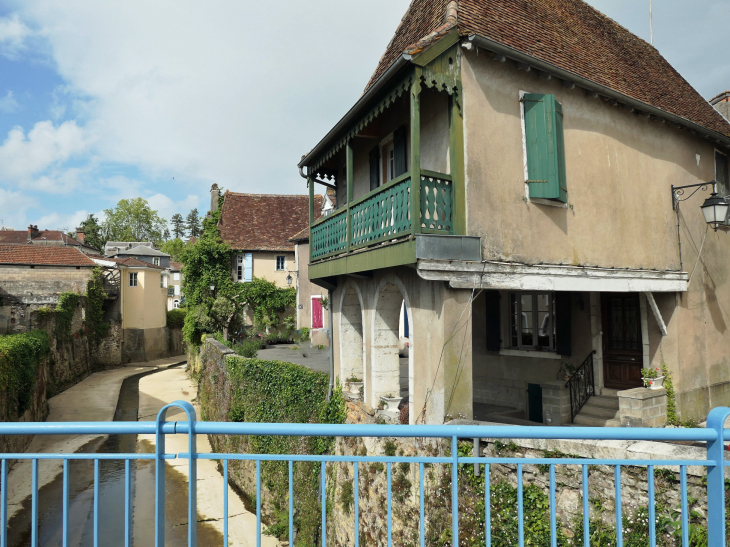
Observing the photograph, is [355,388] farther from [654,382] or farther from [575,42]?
[575,42]

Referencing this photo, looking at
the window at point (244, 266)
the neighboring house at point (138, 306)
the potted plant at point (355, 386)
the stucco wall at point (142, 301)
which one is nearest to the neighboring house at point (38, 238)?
the stucco wall at point (142, 301)

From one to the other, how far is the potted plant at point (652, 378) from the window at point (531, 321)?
79.9 inches

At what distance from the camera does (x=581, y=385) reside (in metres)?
10.9

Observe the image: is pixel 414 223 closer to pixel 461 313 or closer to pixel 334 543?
pixel 461 313

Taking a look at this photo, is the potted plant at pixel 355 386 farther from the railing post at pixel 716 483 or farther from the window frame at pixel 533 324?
the railing post at pixel 716 483

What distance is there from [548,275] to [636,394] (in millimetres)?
3009

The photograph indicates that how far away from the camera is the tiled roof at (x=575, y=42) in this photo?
8.36 metres

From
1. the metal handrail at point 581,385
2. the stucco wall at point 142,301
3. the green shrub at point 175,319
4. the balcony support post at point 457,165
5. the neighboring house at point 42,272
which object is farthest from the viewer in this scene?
the green shrub at point 175,319

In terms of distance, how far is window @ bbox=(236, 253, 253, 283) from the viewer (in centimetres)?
2852

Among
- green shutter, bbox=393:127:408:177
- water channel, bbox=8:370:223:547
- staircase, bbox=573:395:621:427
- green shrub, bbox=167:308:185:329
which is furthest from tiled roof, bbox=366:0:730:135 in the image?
green shrub, bbox=167:308:185:329

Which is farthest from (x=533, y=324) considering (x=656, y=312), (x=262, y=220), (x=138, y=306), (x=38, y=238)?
(x=38, y=238)

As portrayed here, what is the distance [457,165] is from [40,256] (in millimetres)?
32831

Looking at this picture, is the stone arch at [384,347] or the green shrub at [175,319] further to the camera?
the green shrub at [175,319]

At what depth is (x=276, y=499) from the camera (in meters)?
12.3
